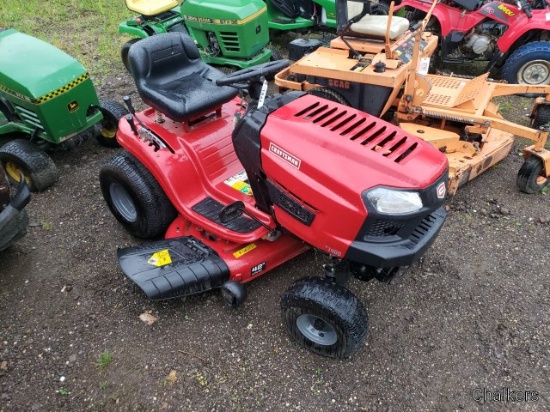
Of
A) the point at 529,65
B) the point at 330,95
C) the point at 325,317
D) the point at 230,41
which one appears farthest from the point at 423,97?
the point at 230,41

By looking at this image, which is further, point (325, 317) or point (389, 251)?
point (325, 317)

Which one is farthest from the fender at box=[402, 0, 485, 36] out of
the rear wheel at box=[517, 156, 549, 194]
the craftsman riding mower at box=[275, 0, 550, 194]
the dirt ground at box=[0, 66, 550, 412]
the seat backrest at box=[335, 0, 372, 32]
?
the dirt ground at box=[0, 66, 550, 412]

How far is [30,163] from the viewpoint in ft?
11.8

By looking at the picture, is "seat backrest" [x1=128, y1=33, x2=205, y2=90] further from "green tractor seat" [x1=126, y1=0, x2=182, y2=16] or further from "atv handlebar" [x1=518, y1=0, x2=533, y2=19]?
"atv handlebar" [x1=518, y1=0, x2=533, y2=19]

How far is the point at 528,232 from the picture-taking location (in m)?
3.32

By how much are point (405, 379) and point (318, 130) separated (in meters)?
1.34

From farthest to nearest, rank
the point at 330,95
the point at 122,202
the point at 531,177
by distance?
the point at 330,95 < the point at 531,177 < the point at 122,202

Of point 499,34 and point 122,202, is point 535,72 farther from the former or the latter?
point 122,202

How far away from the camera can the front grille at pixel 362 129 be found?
84.4 inches

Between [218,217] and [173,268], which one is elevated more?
[218,217]

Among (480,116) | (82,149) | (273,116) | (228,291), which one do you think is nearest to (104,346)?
(228,291)

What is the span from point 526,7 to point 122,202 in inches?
174

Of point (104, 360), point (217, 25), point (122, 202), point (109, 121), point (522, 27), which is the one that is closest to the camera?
point (104, 360)

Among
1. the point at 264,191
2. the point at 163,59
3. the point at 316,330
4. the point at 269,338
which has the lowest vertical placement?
the point at 269,338
